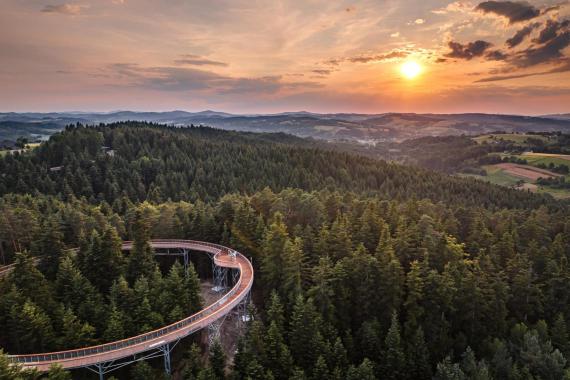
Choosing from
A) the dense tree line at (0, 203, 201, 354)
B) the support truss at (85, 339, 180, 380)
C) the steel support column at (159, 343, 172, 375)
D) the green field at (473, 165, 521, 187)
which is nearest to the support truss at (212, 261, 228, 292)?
the dense tree line at (0, 203, 201, 354)

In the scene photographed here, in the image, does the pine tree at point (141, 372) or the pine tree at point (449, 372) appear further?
the pine tree at point (449, 372)

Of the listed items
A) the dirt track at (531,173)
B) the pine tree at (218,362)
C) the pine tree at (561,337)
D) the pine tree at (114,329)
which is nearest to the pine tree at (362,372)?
the pine tree at (218,362)

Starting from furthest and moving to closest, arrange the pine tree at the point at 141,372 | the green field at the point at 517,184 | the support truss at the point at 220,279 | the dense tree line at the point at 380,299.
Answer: the green field at the point at 517,184, the support truss at the point at 220,279, the dense tree line at the point at 380,299, the pine tree at the point at 141,372

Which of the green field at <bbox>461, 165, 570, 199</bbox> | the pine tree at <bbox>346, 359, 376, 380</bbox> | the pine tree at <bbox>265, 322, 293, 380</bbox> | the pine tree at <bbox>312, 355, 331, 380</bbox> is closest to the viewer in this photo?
the pine tree at <bbox>346, 359, 376, 380</bbox>

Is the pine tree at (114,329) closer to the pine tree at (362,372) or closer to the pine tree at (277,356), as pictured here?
the pine tree at (277,356)

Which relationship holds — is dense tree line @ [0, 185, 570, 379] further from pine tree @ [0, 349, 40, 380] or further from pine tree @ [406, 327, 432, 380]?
pine tree @ [0, 349, 40, 380]

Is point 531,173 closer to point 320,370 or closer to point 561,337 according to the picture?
point 561,337

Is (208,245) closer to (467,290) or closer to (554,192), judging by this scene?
(467,290)

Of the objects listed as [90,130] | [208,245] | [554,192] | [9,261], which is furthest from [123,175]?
[554,192]

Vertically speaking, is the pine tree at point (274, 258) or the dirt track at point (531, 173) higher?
the pine tree at point (274, 258)

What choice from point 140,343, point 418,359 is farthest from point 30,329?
point 418,359

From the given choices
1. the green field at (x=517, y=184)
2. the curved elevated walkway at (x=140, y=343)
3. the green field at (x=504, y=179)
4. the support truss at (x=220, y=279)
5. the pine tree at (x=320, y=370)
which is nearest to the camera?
the curved elevated walkway at (x=140, y=343)
